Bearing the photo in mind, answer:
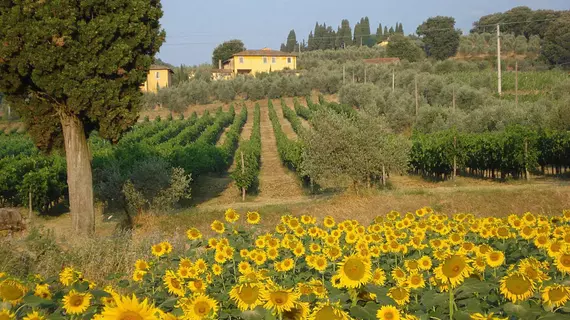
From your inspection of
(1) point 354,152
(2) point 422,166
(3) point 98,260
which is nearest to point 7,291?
(3) point 98,260

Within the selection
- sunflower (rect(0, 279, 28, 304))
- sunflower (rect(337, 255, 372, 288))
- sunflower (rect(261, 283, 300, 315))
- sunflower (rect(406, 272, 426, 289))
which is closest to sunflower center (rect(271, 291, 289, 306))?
sunflower (rect(261, 283, 300, 315))

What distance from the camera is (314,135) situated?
69.0ft

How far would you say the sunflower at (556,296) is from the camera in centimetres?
264

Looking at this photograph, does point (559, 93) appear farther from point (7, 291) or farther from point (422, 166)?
point (7, 291)

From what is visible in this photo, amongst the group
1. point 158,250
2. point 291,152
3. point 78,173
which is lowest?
point 291,152

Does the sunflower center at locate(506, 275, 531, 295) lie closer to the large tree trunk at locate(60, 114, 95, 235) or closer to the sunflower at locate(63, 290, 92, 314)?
the sunflower at locate(63, 290, 92, 314)

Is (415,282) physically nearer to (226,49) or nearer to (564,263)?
(564,263)

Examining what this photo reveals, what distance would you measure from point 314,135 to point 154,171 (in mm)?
5872

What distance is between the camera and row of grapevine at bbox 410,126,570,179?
25.3m

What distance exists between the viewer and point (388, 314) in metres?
2.53

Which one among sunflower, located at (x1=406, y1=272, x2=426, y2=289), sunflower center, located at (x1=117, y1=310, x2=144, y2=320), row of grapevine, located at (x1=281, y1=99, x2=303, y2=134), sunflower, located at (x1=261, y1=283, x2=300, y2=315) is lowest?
sunflower, located at (x1=406, y1=272, x2=426, y2=289)

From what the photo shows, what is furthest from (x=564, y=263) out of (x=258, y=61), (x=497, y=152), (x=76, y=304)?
(x=258, y=61)

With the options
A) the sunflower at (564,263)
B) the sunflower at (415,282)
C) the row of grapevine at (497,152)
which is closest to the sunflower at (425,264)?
the sunflower at (415,282)

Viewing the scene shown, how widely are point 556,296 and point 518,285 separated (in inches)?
7.2
